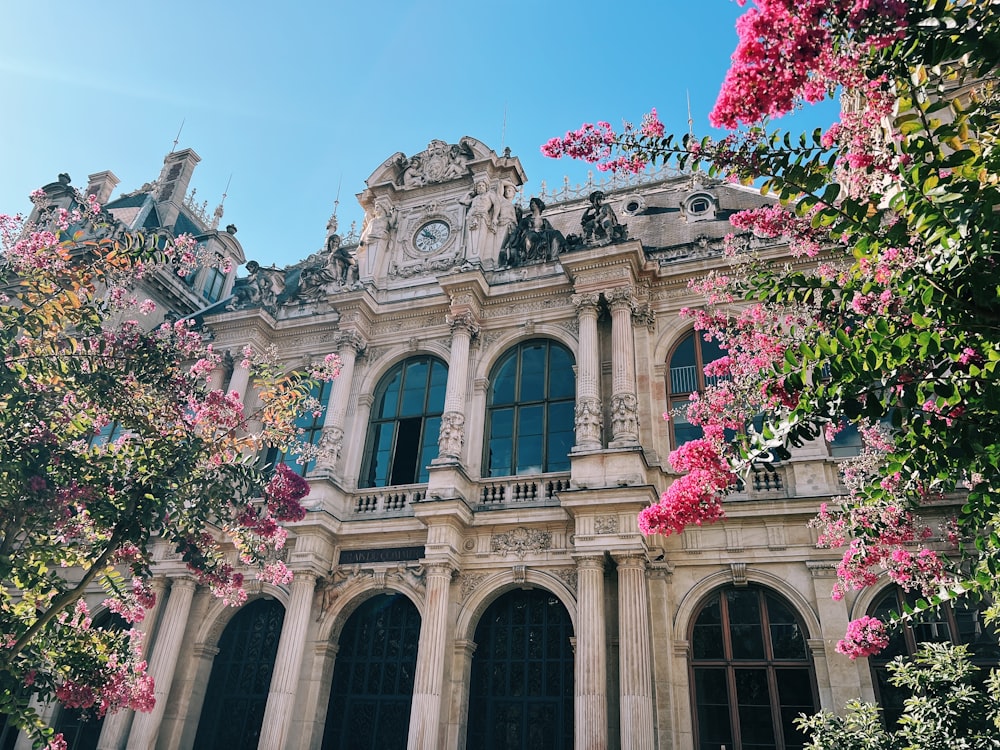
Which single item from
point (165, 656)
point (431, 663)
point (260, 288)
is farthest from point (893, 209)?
point (260, 288)

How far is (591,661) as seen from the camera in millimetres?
11070

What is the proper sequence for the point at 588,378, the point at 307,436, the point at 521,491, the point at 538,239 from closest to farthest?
the point at 521,491
the point at 588,378
the point at 307,436
the point at 538,239

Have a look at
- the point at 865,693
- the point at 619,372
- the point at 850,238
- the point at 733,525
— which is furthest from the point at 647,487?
the point at 850,238

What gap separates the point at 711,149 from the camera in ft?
17.8

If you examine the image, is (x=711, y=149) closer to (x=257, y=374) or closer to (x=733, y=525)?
(x=257, y=374)

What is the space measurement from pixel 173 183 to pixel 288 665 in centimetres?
2075

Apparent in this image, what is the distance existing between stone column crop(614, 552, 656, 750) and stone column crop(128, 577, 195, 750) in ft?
29.2

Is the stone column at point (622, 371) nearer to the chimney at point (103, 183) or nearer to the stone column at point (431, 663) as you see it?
the stone column at point (431, 663)

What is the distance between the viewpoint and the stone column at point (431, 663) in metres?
11.4

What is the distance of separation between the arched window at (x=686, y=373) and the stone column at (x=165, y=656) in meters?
10.8

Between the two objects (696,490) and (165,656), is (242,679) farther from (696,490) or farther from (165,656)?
(696,490)

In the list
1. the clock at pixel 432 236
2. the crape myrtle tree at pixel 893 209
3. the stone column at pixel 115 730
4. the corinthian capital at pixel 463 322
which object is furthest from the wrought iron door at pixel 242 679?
the crape myrtle tree at pixel 893 209

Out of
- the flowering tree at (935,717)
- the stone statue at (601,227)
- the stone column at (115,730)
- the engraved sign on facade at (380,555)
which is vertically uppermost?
the stone statue at (601,227)

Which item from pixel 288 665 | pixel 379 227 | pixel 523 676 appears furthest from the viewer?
pixel 379 227
